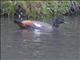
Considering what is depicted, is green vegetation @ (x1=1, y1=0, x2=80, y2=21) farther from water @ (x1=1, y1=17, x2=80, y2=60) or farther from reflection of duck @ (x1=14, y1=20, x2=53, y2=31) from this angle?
reflection of duck @ (x1=14, y1=20, x2=53, y2=31)

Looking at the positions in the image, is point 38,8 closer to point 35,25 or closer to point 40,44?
point 35,25

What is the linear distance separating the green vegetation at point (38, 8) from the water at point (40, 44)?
9.69 feet

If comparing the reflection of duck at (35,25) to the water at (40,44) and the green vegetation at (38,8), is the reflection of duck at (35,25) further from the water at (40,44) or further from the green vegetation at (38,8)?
the green vegetation at (38,8)

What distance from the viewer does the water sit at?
36.3 ft

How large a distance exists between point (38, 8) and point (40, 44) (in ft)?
25.3

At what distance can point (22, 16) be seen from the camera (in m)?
20.9

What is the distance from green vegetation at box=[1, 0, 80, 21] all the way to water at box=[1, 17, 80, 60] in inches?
116

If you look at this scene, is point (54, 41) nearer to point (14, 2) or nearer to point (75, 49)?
point (75, 49)

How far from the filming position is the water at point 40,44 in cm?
1105

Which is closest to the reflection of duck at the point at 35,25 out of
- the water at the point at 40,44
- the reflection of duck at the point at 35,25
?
the reflection of duck at the point at 35,25

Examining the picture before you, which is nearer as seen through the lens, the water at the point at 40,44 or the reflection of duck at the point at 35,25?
the water at the point at 40,44

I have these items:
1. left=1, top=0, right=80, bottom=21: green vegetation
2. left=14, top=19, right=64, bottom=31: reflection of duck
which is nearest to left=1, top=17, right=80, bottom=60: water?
left=14, top=19, right=64, bottom=31: reflection of duck

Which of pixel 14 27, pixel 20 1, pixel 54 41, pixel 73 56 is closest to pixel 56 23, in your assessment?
pixel 14 27

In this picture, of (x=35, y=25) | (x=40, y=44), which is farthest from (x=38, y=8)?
(x=40, y=44)
